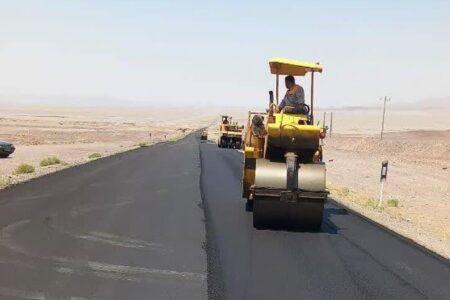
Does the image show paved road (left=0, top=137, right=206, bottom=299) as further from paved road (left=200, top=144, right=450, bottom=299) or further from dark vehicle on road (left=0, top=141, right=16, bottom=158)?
dark vehicle on road (left=0, top=141, right=16, bottom=158)

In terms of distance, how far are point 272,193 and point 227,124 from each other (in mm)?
38865

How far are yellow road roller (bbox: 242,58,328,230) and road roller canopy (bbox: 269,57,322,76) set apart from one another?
3.87 feet

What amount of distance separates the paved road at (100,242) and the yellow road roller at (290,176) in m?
1.40

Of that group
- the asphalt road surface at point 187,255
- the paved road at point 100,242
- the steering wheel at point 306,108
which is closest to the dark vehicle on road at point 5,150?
the paved road at point 100,242

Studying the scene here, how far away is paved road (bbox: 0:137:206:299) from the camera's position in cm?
695

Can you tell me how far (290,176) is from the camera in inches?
432

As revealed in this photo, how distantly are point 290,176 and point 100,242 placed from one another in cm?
384

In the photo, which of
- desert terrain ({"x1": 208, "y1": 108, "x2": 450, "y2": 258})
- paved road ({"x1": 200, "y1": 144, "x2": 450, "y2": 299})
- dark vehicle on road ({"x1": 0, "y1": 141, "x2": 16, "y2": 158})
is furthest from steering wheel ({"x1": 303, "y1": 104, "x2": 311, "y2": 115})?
dark vehicle on road ({"x1": 0, "y1": 141, "x2": 16, "y2": 158})

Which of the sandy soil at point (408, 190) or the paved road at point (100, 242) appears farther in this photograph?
the sandy soil at point (408, 190)

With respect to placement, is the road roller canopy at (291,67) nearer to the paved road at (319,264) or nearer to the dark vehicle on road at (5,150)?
the paved road at (319,264)

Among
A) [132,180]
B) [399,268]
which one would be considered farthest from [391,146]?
[399,268]

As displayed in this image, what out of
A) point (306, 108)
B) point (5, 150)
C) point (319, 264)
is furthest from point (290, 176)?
point (5, 150)

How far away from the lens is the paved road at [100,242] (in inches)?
273

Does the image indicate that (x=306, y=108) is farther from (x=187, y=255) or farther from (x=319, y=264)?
(x=187, y=255)
